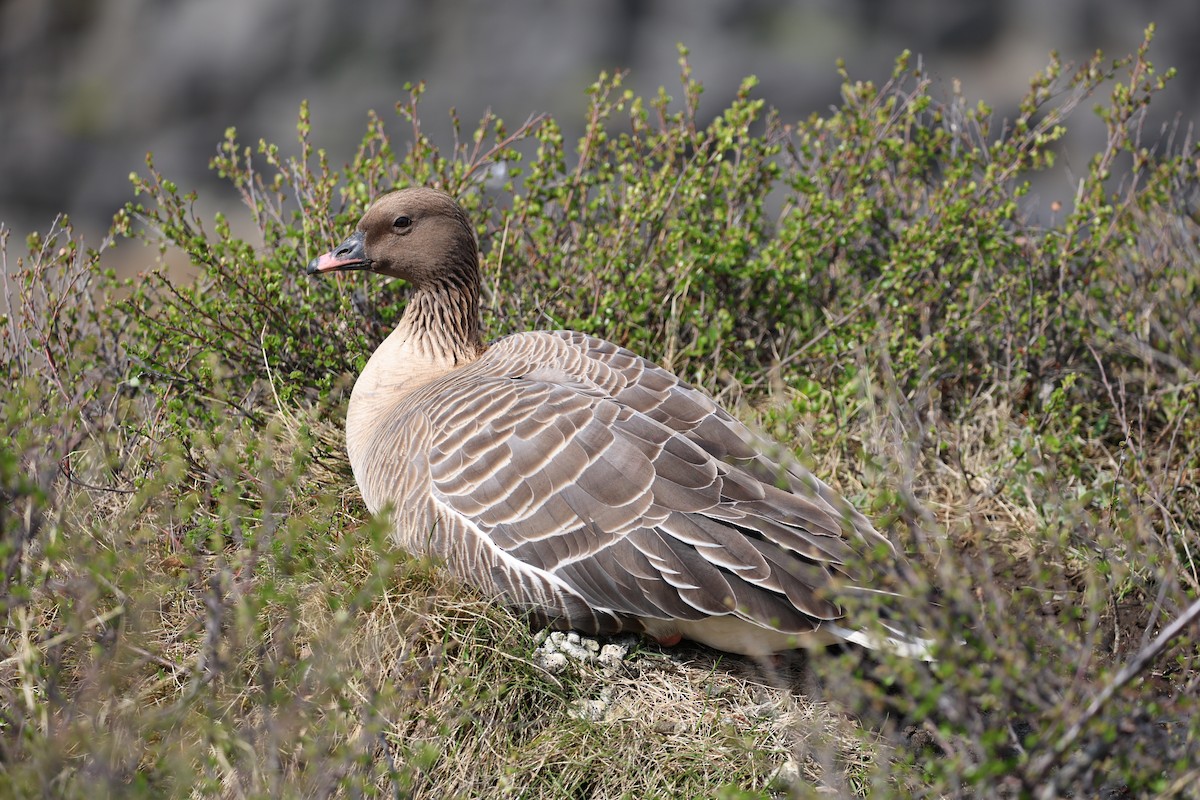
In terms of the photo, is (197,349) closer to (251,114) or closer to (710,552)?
(710,552)

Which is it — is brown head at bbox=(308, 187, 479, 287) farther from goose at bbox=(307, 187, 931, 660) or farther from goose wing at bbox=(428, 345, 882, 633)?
goose wing at bbox=(428, 345, 882, 633)

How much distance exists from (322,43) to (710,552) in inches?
450

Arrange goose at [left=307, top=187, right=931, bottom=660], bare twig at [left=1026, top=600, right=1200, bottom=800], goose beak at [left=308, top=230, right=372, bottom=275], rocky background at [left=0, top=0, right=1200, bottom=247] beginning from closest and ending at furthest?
bare twig at [left=1026, top=600, right=1200, bottom=800]
goose at [left=307, top=187, right=931, bottom=660]
goose beak at [left=308, top=230, right=372, bottom=275]
rocky background at [left=0, top=0, right=1200, bottom=247]

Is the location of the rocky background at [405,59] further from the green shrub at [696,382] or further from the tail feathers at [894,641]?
the tail feathers at [894,641]

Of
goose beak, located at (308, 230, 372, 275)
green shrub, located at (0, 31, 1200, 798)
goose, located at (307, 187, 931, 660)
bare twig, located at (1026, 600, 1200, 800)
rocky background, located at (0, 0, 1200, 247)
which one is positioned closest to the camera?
bare twig, located at (1026, 600, 1200, 800)

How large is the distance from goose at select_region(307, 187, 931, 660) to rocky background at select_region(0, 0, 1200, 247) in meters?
7.59

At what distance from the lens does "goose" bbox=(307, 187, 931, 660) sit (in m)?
3.36

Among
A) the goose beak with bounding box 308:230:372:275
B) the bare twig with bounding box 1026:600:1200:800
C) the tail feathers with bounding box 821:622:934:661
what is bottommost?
the tail feathers with bounding box 821:622:934:661

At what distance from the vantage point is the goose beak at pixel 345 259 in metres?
4.28

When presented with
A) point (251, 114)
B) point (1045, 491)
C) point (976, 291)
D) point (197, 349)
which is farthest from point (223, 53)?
point (1045, 491)

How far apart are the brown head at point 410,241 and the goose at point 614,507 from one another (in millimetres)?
561

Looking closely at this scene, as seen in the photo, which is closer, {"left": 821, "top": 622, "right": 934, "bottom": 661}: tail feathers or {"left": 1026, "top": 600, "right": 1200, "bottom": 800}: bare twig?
{"left": 1026, "top": 600, "right": 1200, "bottom": 800}: bare twig

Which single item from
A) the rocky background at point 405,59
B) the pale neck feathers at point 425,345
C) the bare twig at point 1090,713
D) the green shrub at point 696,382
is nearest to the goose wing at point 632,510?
the green shrub at point 696,382

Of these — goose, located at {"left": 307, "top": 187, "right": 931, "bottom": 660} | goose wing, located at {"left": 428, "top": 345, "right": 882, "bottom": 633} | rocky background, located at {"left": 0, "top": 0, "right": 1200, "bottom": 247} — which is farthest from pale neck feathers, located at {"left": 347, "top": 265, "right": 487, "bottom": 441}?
rocky background, located at {"left": 0, "top": 0, "right": 1200, "bottom": 247}
